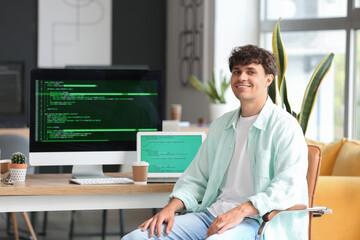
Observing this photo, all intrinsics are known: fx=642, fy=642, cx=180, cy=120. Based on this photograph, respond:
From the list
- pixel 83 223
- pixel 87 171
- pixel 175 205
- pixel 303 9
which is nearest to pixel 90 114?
pixel 87 171

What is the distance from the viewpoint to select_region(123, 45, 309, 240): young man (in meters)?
2.54

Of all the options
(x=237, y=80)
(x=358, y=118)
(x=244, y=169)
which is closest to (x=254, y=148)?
(x=244, y=169)

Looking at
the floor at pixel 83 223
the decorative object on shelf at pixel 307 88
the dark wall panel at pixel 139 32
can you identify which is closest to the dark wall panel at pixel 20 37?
the dark wall panel at pixel 139 32

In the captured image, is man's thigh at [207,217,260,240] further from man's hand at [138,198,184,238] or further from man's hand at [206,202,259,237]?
man's hand at [138,198,184,238]

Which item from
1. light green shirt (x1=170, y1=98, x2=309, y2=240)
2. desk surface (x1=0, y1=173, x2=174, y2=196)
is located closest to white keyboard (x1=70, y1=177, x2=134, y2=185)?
desk surface (x1=0, y1=173, x2=174, y2=196)

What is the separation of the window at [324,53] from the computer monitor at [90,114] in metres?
3.67

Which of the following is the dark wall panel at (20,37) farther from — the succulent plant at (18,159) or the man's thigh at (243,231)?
the man's thigh at (243,231)

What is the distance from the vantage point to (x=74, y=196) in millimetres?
2861

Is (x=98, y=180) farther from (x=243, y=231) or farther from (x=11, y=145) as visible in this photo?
(x=11, y=145)

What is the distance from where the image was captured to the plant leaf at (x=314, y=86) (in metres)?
3.63

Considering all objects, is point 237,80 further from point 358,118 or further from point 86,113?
point 358,118

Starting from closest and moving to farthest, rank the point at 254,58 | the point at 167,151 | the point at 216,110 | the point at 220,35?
the point at 254,58 < the point at 167,151 < the point at 216,110 < the point at 220,35

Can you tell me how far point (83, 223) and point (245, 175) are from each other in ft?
11.3

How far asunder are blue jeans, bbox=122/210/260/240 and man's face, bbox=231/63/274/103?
0.52 m
